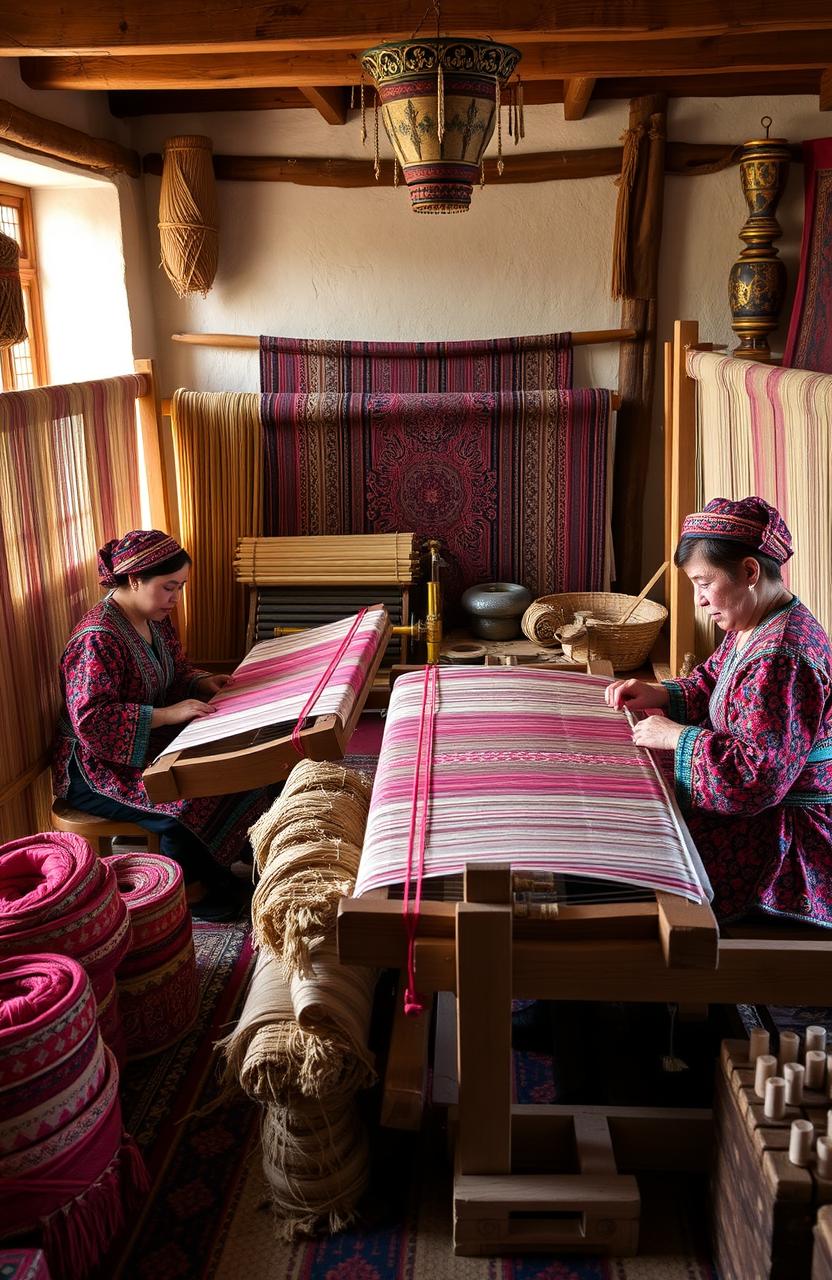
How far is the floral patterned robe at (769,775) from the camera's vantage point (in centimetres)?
222

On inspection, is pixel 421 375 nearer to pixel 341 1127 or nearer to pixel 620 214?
pixel 620 214

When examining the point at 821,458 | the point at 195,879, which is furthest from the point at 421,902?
the point at 195,879

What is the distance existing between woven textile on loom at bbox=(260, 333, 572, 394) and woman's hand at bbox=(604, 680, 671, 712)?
285 centimetres

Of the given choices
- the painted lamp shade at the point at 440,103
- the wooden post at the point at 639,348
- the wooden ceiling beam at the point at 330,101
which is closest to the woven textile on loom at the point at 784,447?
the painted lamp shade at the point at 440,103

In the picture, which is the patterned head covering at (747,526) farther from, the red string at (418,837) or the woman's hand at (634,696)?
the red string at (418,837)

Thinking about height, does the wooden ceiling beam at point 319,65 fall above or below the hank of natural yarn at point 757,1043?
above

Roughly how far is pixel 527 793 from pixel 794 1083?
2.17ft

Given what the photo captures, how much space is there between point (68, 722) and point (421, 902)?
1934mm

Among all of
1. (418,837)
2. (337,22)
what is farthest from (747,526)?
A: (337,22)

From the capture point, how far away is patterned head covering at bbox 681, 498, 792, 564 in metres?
2.27

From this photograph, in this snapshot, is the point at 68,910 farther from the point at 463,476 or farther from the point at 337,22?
the point at 463,476

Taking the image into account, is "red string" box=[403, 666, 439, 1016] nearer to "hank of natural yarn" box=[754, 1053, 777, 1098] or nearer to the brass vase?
"hank of natural yarn" box=[754, 1053, 777, 1098]

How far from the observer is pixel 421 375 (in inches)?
207

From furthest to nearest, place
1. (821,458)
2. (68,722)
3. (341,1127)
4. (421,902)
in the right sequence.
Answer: (68,722)
(821,458)
(341,1127)
(421,902)
